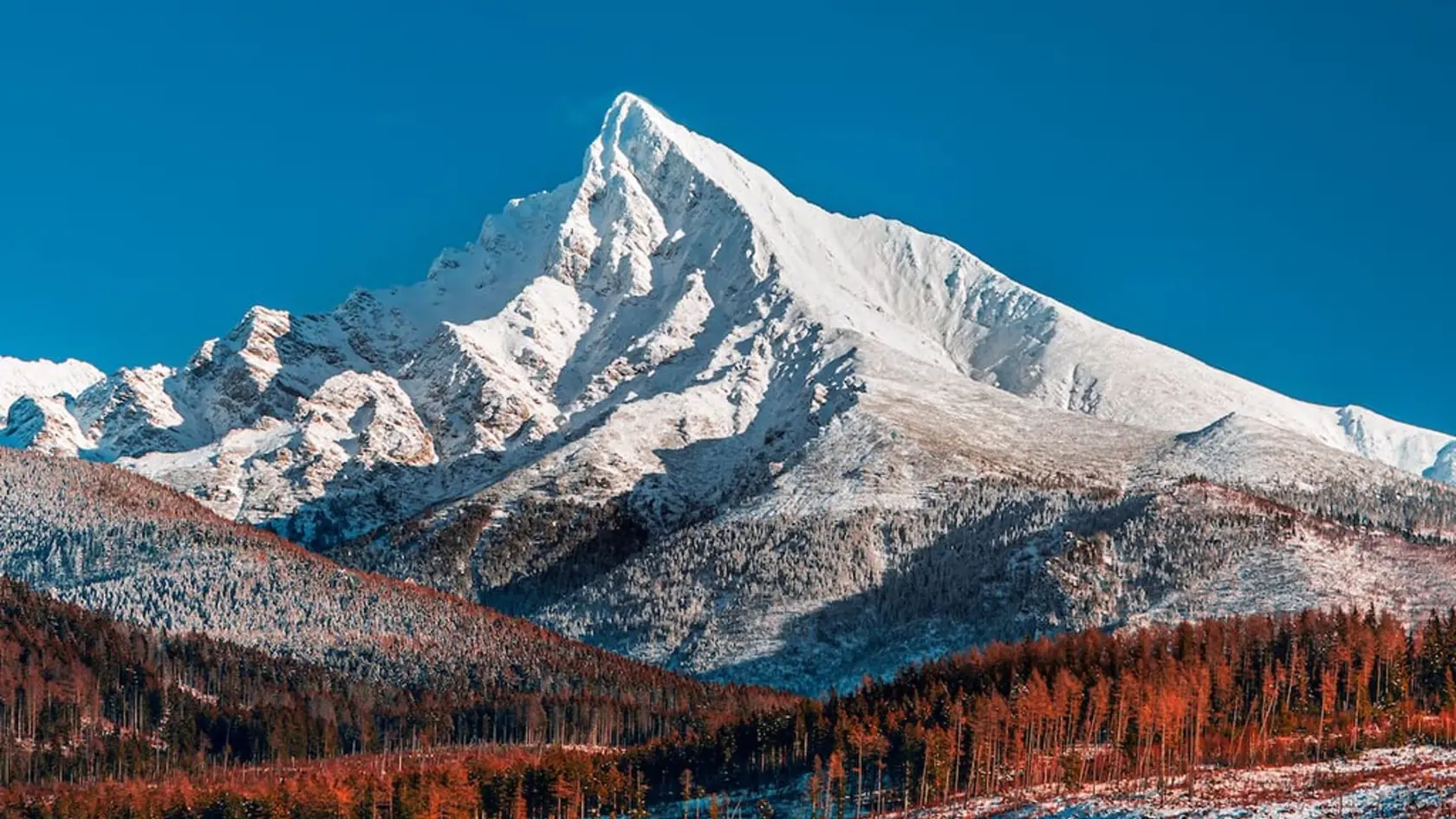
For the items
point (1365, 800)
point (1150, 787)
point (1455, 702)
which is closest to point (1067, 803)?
point (1150, 787)

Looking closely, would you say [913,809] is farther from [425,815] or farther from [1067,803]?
[425,815]

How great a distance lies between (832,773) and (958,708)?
16.9 meters

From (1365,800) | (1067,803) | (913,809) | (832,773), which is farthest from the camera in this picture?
(832,773)

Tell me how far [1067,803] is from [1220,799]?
1511 cm

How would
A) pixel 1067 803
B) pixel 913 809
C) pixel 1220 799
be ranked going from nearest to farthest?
pixel 1220 799 → pixel 1067 803 → pixel 913 809

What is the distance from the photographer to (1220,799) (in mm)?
141125

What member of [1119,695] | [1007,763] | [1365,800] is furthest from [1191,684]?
[1365,800]

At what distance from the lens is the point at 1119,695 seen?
199625mm

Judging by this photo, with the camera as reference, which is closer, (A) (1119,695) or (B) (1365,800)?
(B) (1365,800)

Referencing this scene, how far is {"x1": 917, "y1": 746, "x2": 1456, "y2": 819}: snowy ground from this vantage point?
127 meters

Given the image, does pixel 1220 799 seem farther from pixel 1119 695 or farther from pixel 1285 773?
pixel 1119 695

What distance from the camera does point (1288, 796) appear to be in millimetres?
139000

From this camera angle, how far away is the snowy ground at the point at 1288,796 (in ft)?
418

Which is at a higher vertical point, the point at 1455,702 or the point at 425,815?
the point at 1455,702
